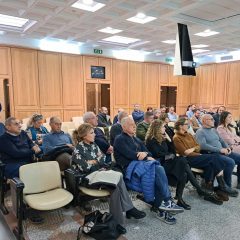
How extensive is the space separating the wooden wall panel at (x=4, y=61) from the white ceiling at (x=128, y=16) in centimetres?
45

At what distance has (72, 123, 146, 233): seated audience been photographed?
8.09 ft

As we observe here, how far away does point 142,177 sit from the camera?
2.72 metres

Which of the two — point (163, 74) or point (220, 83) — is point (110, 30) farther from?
point (220, 83)

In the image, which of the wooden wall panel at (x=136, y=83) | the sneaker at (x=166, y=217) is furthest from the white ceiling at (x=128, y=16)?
the sneaker at (x=166, y=217)

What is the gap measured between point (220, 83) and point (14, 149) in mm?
10356

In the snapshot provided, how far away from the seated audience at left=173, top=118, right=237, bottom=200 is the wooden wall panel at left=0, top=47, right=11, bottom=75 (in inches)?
237

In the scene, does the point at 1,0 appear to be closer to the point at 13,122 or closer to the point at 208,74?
the point at 13,122

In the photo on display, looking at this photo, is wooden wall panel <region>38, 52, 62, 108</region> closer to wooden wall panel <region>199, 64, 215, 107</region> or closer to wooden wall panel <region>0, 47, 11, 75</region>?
wooden wall panel <region>0, 47, 11, 75</region>

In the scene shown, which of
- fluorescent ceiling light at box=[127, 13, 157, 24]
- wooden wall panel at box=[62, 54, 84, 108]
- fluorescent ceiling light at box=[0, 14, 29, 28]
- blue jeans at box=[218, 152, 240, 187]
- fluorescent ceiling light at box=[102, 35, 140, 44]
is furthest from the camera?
wooden wall panel at box=[62, 54, 84, 108]

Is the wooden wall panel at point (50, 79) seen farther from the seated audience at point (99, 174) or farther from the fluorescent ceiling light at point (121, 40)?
the seated audience at point (99, 174)

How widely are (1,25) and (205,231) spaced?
6806 mm

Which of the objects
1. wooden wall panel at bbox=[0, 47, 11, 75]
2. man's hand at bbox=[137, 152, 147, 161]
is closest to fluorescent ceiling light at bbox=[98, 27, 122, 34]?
wooden wall panel at bbox=[0, 47, 11, 75]

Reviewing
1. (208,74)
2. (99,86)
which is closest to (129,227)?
(99,86)

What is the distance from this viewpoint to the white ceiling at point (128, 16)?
4.82m
